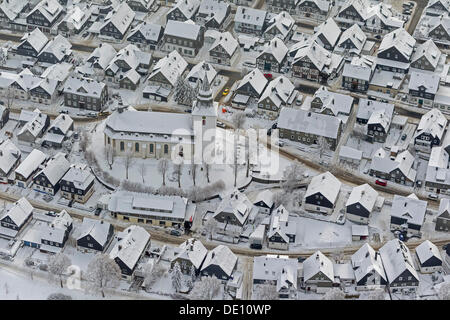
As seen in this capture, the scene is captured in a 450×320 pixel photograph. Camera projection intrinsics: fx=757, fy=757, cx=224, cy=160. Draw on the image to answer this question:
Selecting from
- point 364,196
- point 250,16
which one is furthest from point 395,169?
point 250,16

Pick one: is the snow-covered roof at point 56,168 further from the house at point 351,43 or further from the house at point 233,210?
the house at point 351,43

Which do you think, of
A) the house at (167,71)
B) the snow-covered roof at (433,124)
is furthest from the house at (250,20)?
the snow-covered roof at (433,124)

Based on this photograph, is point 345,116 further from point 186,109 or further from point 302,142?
point 186,109

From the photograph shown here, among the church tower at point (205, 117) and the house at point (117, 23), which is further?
the house at point (117, 23)

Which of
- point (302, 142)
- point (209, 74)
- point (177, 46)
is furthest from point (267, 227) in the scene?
point (177, 46)

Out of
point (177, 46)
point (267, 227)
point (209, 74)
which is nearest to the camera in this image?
point (267, 227)

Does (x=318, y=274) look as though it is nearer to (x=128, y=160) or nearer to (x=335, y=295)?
(x=335, y=295)
